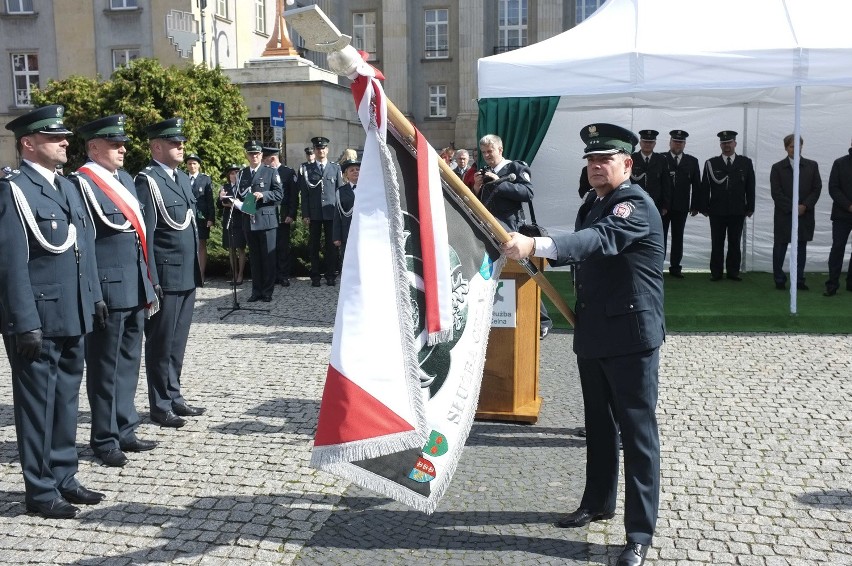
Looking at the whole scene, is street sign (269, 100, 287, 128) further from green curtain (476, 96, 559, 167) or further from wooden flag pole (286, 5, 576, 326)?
wooden flag pole (286, 5, 576, 326)

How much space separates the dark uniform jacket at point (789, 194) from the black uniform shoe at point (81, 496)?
1000 cm

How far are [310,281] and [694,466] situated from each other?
9.98 meters

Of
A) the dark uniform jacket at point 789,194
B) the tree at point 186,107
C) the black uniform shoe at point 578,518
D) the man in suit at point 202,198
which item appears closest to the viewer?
the black uniform shoe at point 578,518

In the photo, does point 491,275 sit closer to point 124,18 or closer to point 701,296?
point 701,296

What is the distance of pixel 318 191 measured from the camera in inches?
558

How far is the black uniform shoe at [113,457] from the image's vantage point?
5.71m

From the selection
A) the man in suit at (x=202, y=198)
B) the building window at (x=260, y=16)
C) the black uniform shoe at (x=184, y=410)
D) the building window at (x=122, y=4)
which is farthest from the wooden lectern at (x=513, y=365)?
the building window at (x=260, y=16)

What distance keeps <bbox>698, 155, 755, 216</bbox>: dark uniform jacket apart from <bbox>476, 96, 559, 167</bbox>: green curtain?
345 centimetres

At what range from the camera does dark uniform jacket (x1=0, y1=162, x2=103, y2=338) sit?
4809mm

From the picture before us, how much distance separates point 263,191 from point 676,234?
245 inches

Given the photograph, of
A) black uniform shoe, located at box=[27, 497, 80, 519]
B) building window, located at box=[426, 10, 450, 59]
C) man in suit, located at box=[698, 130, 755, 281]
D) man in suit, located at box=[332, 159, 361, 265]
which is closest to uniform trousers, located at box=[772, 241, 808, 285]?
man in suit, located at box=[698, 130, 755, 281]

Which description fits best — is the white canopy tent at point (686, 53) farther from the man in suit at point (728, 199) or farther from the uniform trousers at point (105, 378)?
the uniform trousers at point (105, 378)

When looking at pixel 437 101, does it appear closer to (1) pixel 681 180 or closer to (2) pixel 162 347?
(1) pixel 681 180

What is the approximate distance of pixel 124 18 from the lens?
35.0 meters
